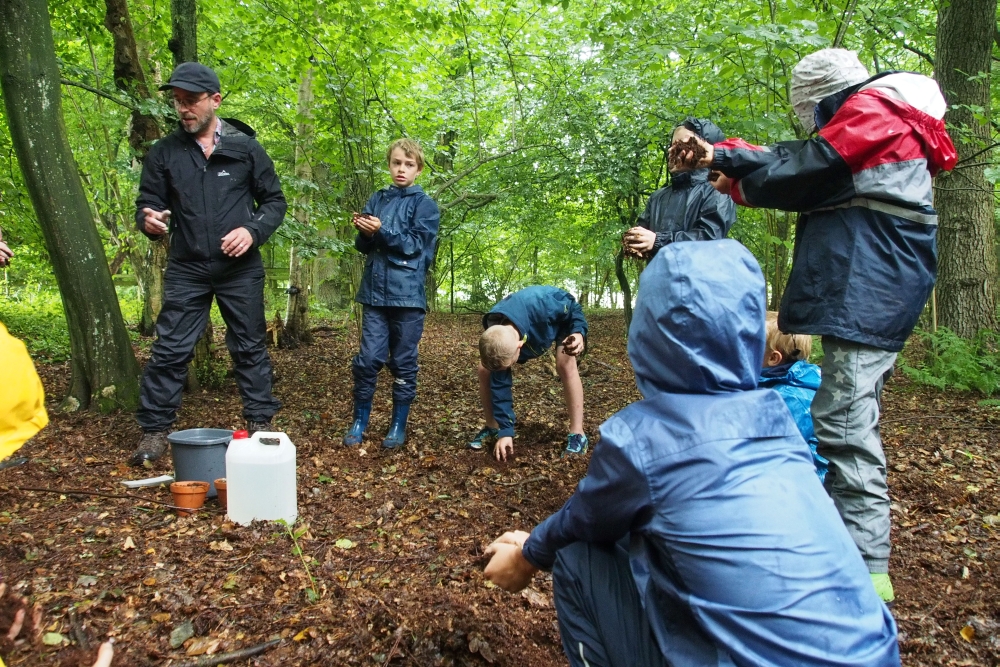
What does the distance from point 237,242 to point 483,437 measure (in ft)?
6.77

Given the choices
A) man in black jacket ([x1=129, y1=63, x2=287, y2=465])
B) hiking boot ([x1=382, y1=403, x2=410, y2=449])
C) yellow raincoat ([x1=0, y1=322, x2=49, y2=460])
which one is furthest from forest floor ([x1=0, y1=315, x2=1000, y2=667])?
yellow raincoat ([x1=0, y1=322, x2=49, y2=460])

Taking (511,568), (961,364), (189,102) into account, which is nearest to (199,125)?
(189,102)

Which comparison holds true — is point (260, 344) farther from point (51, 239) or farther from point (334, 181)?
point (334, 181)

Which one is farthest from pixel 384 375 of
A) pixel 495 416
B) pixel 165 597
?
pixel 165 597

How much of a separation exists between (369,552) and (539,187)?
5701 mm

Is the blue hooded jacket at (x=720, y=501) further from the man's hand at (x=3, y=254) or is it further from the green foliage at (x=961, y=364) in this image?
the green foliage at (x=961, y=364)

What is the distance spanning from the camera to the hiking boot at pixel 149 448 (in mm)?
3598

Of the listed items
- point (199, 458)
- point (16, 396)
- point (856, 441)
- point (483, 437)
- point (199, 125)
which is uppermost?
point (199, 125)

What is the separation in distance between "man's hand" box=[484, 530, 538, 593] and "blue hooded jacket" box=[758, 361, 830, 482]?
57.5 inches

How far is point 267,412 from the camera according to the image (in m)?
3.86

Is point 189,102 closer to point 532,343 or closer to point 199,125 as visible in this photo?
point 199,125

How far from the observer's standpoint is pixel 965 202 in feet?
20.1

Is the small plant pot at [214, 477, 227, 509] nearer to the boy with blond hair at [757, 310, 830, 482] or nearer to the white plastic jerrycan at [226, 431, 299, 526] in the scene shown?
the white plastic jerrycan at [226, 431, 299, 526]

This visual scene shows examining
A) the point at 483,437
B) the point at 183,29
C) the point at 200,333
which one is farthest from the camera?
the point at 183,29
